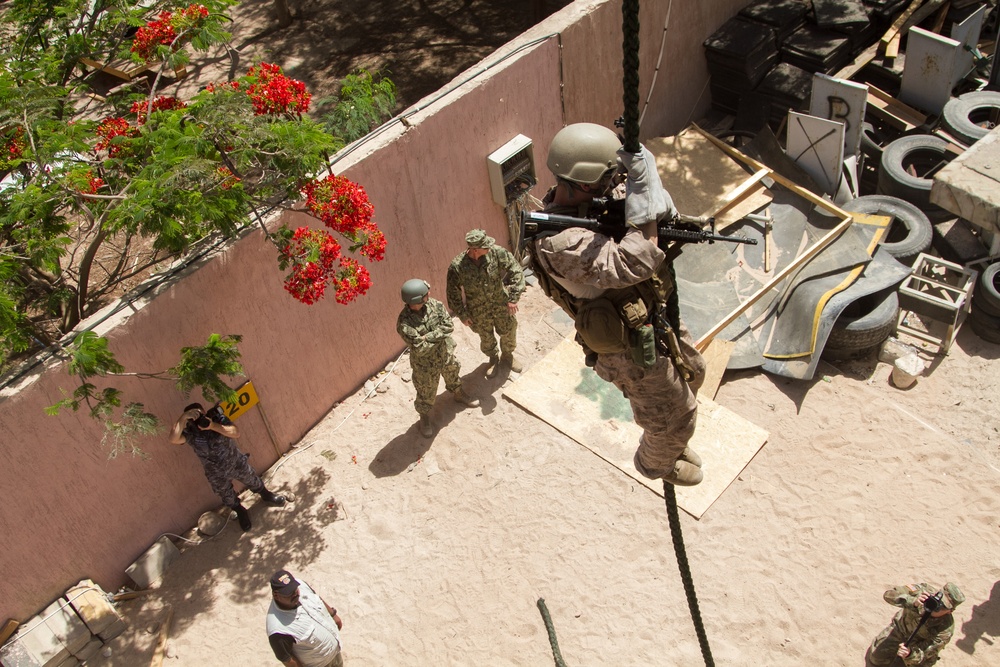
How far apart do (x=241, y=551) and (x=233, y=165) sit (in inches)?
148

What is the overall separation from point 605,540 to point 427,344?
99.2 inches

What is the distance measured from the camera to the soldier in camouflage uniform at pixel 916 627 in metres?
6.68

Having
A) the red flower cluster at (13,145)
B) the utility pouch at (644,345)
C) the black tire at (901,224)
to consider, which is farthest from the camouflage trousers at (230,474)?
the black tire at (901,224)

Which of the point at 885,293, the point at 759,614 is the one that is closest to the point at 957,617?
the point at 759,614

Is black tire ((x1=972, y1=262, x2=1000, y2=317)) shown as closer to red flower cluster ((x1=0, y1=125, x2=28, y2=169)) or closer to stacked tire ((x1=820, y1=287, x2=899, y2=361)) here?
stacked tire ((x1=820, y1=287, x2=899, y2=361))

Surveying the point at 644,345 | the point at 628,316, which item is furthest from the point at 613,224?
the point at 644,345

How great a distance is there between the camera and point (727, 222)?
10641 mm

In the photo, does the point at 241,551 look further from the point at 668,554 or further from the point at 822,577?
A: the point at 822,577

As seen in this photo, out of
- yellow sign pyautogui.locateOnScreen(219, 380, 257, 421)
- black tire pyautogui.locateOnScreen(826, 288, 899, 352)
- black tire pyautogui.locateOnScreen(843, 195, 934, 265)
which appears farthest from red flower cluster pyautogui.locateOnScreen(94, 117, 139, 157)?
black tire pyautogui.locateOnScreen(843, 195, 934, 265)

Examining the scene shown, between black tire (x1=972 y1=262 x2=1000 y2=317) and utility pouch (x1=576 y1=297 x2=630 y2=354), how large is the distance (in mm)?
Answer: 6918

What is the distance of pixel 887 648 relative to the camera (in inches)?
280

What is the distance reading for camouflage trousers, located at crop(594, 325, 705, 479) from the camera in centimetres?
496

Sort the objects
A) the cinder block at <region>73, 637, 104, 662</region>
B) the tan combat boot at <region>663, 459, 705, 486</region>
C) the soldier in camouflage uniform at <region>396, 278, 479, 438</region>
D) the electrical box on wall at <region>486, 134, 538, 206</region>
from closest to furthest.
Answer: the tan combat boot at <region>663, 459, 705, 486</region>
the cinder block at <region>73, 637, 104, 662</region>
the soldier in camouflage uniform at <region>396, 278, 479, 438</region>
the electrical box on wall at <region>486, 134, 538, 206</region>

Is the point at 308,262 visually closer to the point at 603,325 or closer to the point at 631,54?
the point at 603,325
